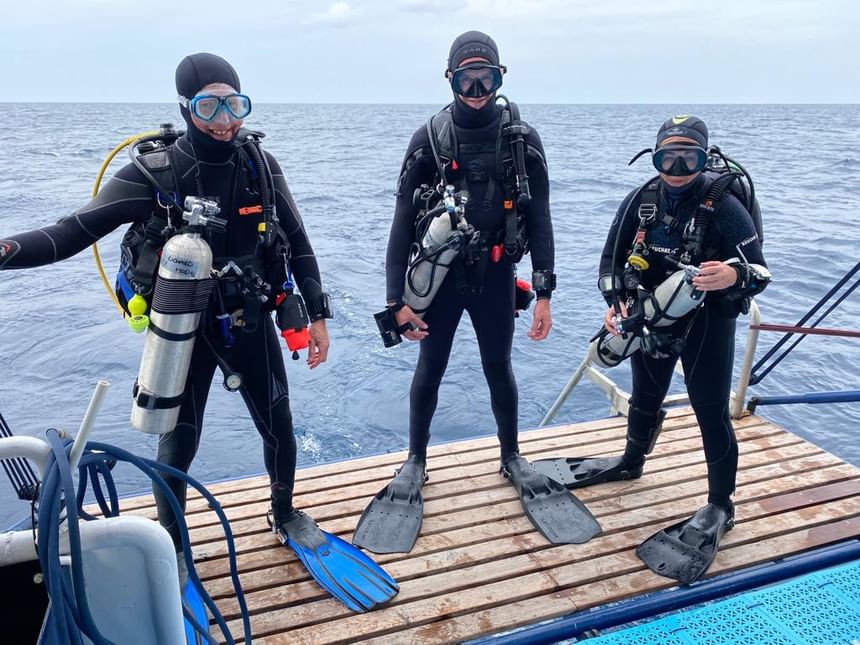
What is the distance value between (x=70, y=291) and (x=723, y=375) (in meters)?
10.6

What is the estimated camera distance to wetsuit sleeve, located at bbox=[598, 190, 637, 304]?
131 inches

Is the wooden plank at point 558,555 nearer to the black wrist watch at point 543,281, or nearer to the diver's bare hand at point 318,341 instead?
the diver's bare hand at point 318,341

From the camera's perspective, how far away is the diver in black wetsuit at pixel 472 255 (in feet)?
10.6

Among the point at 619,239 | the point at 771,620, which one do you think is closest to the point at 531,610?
the point at 771,620

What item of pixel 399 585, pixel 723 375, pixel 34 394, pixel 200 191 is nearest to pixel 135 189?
pixel 200 191

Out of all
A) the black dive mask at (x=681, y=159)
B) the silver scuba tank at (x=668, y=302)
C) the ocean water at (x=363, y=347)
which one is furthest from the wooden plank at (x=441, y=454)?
the black dive mask at (x=681, y=159)

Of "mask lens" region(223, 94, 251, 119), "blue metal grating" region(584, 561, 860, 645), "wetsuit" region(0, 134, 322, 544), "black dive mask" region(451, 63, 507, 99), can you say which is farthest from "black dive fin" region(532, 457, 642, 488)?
"mask lens" region(223, 94, 251, 119)

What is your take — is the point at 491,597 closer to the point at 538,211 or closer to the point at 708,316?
the point at 708,316

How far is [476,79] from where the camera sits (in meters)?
3.16

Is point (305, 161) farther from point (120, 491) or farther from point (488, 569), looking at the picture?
point (488, 569)

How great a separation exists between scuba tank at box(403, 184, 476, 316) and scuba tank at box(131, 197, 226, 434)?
102 centimetres

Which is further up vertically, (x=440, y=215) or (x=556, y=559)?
(x=440, y=215)

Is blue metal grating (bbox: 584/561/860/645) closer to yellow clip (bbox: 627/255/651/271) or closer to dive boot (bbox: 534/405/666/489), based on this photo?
dive boot (bbox: 534/405/666/489)

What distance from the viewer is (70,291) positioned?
10852mm
